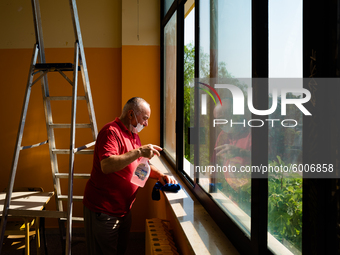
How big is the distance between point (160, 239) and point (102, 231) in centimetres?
50

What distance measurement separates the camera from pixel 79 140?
3969 millimetres

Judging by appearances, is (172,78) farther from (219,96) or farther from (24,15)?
(24,15)

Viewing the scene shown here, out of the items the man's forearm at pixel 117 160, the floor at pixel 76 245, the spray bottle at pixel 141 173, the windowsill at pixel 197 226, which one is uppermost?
the man's forearm at pixel 117 160

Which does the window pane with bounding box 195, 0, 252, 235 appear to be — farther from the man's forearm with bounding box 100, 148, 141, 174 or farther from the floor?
the floor

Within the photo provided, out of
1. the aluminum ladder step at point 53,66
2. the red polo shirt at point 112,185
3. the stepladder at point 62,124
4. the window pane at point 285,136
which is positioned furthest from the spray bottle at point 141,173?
the window pane at point 285,136

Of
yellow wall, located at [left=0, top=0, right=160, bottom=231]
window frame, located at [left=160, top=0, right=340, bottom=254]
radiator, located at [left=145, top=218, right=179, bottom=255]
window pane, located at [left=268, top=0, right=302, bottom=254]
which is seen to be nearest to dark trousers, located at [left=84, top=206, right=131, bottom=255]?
radiator, located at [left=145, top=218, right=179, bottom=255]

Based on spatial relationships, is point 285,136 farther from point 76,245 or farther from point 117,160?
point 76,245

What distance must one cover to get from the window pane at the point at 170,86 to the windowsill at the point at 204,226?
4.12 ft

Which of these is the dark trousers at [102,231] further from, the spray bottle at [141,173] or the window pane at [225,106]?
the window pane at [225,106]

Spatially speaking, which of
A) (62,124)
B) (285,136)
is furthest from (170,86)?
(285,136)

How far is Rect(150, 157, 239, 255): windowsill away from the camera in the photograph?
1.33 metres

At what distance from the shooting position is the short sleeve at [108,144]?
6.42 feet

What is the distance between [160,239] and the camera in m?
1.93

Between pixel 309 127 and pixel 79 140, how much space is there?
361cm
